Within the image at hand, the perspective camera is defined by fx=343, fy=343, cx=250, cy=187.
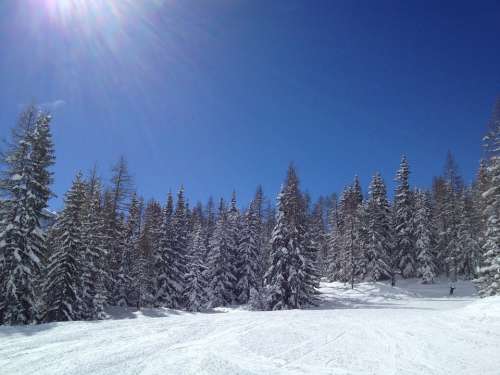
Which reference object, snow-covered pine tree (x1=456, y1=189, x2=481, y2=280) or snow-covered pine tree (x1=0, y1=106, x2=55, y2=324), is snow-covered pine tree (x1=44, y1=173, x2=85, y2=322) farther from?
snow-covered pine tree (x1=456, y1=189, x2=481, y2=280)

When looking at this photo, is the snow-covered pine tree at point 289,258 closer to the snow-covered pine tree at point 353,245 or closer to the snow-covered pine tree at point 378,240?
the snow-covered pine tree at point 353,245

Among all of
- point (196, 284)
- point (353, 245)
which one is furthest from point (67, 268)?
point (353, 245)

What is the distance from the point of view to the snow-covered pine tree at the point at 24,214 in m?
19.3

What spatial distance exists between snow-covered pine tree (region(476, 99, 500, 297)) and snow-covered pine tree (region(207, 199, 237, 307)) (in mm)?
27032

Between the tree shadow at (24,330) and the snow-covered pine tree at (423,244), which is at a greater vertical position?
the snow-covered pine tree at (423,244)

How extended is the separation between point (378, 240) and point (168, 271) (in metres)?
28.2

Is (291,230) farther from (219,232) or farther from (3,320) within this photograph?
(3,320)

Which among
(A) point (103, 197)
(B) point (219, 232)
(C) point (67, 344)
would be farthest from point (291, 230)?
(C) point (67, 344)

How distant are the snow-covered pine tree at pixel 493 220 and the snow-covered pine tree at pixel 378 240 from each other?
1885cm

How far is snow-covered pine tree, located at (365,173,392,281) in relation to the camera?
46.8m

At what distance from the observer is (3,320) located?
19.1 m

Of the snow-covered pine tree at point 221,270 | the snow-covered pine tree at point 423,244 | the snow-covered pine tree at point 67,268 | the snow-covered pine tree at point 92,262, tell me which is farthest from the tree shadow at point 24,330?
the snow-covered pine tree at point 423,244

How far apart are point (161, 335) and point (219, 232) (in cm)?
3471

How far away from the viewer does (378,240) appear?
4719cm
